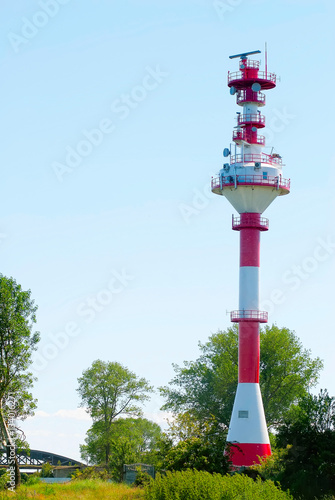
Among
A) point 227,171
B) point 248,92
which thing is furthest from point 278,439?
point 248,92

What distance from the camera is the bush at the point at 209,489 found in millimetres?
44062

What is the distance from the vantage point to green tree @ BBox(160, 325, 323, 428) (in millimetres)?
89375

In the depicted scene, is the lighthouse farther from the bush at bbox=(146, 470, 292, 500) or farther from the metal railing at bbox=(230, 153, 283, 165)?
the bush at bbox=(146, 470, 292, 500)

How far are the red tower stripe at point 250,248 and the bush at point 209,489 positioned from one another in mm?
20740

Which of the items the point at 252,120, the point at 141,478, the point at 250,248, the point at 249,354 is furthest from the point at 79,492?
the point at 252,120

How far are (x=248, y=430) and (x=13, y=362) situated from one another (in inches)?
680

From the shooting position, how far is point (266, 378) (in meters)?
89.8

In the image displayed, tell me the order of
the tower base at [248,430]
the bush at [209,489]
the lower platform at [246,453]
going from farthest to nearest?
the tower base at [248,430] → the lower platform at [246,453] → the bush at [209,489]

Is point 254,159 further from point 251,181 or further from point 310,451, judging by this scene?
point 310,451

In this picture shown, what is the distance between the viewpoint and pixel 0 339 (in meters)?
66.5

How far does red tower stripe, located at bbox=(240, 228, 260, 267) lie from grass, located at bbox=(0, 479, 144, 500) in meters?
17.9

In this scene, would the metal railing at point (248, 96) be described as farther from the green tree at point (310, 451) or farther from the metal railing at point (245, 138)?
the green tree at point (310, 451)

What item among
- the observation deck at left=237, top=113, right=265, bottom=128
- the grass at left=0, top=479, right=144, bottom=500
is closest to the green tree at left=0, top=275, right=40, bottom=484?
the grass at left=0, top=479, right=144, bottom=500

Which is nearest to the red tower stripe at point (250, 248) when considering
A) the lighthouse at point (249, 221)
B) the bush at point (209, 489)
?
the lighthouse at point (249, 221)
